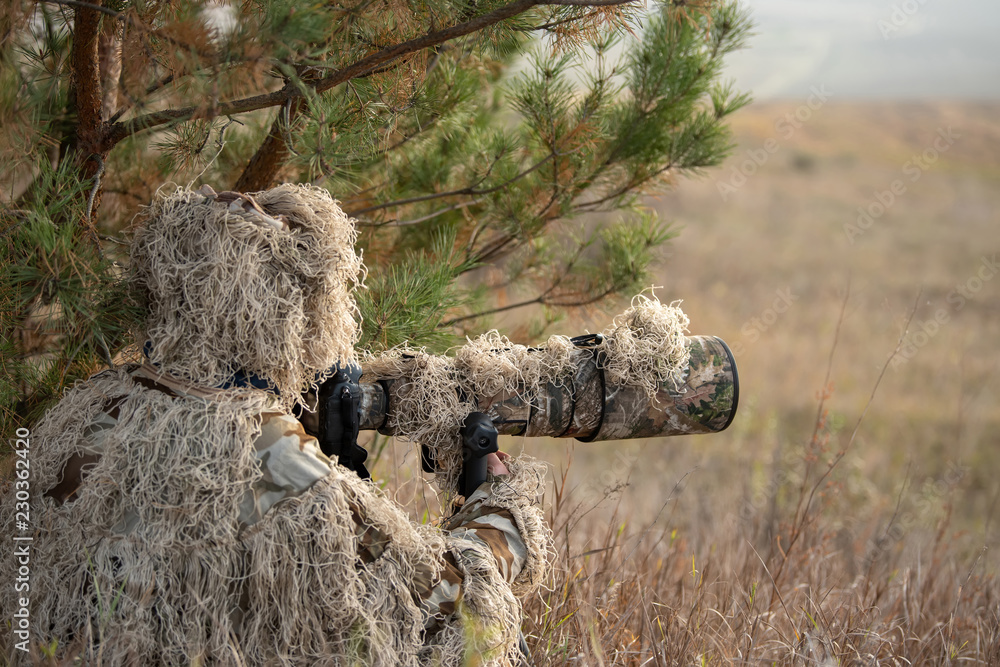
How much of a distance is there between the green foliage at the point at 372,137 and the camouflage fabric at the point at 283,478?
0.66 feet

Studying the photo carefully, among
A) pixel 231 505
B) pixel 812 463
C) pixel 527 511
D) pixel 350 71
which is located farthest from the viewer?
pixel 812 463

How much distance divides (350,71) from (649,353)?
87cm

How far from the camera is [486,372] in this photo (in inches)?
62.9

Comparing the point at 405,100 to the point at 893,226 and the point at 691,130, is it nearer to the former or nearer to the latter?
the point at 691,130

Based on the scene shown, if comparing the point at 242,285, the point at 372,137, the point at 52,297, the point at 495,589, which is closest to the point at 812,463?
the point at 495,589

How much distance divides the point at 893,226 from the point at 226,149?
1511 cm

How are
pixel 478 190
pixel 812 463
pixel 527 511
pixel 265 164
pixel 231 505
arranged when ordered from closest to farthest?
pixel 231 505 < pixel 527 511 < pixel 265 164 < pixel 478 190 < pixel 812 463

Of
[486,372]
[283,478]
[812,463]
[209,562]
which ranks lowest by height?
[812,463]

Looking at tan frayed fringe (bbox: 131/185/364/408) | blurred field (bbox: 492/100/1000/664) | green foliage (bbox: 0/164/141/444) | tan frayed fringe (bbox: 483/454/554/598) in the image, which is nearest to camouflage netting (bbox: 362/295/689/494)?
tan frayed fringe (bbox: 483/454/554/598)

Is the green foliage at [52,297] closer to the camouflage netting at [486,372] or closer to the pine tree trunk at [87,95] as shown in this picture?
the pine tree trunk at [87,95]

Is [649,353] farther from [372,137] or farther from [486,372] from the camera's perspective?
[372,137]

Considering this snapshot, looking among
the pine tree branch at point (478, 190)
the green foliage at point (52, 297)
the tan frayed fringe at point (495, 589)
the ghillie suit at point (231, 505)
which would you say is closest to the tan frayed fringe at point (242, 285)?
the ghillie suit at point (231, 505)

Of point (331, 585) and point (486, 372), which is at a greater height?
point (486, 372)

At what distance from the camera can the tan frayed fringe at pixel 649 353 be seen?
161 cm
